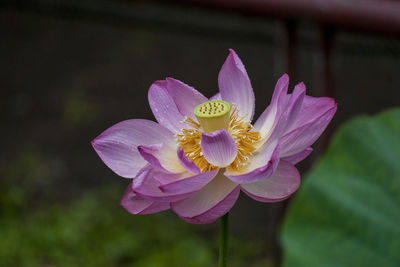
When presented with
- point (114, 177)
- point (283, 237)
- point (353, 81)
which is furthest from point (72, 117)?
point (283, 237)

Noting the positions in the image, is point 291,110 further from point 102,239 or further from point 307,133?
point 102,239

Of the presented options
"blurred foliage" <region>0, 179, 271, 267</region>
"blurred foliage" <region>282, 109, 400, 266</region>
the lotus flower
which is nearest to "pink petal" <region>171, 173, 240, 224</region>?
the lotus flower

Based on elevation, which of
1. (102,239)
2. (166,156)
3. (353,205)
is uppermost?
(166,156)

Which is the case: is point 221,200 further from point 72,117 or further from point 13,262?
point 72,117

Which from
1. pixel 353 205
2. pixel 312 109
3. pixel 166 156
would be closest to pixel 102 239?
pixel 353 205

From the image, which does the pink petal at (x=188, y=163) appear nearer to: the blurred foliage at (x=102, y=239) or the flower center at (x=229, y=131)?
the flower center at (x=229, y=131)

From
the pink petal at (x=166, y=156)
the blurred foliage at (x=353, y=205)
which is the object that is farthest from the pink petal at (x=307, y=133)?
the blurred foliage at (x=353, y=205)
